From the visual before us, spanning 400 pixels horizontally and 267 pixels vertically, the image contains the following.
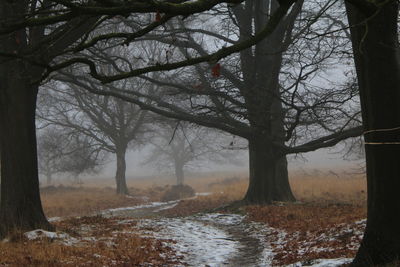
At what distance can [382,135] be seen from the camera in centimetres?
473

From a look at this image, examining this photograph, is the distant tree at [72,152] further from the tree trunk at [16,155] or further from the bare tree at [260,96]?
the tree trunk at [16,155]

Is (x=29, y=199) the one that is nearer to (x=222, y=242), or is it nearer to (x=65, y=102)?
(x=222, y=242)

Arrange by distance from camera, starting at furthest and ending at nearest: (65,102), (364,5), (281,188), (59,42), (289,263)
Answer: (65,102)
(281,188)
(59,42)
(289,263)
(364,5)

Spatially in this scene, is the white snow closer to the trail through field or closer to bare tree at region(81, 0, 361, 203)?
the trail through field

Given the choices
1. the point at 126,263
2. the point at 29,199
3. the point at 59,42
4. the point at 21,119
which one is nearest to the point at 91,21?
the point at 59,42

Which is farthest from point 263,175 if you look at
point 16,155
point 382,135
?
point 382,135

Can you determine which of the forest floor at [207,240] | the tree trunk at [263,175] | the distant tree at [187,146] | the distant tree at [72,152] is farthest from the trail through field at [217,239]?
the distant tree at [187,146]

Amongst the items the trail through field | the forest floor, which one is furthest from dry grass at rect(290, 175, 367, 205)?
the trail through field

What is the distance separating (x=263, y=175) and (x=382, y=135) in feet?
28.9

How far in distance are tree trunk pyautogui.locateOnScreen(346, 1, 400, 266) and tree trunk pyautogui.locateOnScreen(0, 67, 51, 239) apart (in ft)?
19.8

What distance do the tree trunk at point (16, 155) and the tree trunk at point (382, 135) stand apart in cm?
604

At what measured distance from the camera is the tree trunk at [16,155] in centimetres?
780

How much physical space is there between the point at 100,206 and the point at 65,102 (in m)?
8.12

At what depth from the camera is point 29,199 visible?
26.0ft
